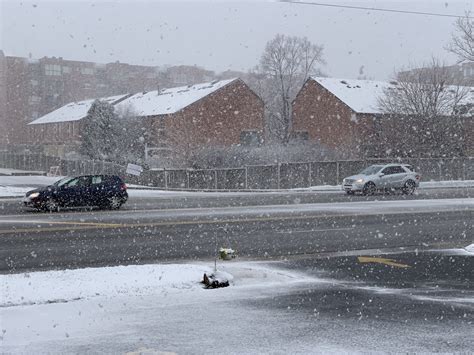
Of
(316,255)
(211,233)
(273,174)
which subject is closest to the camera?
(316,255)

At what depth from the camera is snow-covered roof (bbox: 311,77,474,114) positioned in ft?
181

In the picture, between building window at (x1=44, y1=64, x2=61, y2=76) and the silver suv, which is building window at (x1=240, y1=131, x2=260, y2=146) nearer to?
the silver suv

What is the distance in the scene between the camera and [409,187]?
33.6m

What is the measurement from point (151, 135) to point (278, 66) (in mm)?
19248

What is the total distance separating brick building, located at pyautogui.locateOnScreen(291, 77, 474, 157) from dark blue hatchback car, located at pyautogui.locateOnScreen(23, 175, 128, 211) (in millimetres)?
28930

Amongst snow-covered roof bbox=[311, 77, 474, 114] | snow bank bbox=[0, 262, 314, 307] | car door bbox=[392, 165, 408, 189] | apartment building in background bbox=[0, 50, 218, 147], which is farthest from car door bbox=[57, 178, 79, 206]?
apartment building in background bbox=[0, 50, 218, 147]

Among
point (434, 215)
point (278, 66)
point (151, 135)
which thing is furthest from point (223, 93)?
point (434, 215)

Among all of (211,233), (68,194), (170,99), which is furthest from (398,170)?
(170,99)

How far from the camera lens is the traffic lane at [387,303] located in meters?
7.07

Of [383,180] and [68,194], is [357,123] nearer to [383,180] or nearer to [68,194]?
[383,180]

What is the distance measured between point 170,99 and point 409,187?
3676 centimetres

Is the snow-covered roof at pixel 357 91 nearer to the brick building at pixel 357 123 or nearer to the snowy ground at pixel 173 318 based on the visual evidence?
the brick building at pixel 357 123

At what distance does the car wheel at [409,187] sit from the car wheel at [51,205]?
1870cm

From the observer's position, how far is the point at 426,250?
1397 centimetres
